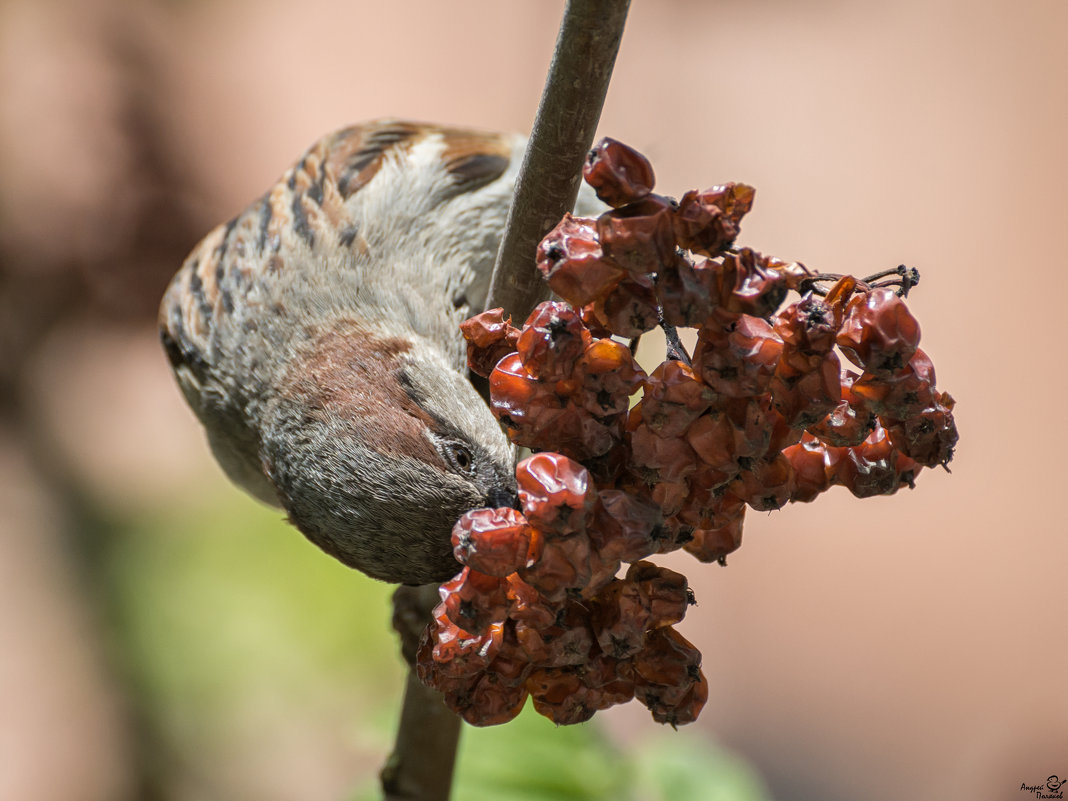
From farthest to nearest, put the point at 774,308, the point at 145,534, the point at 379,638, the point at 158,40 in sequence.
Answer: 1. the point at 158,40
2. the point at 145,534
3. the point at 379,638
4. the point at 774,308

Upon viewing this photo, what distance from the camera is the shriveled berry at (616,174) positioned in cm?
109

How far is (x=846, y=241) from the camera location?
4605mm

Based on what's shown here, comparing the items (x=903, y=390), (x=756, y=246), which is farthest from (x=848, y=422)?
(x=756, y=246)

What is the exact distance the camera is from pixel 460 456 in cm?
172

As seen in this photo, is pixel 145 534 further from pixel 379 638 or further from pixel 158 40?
pixel 158 40

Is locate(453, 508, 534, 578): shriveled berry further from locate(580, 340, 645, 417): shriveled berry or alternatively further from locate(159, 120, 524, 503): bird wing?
locate(159, 120, 524, 503): bird wing

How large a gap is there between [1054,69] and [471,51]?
2.63 metres

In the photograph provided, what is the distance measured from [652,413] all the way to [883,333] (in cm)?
25

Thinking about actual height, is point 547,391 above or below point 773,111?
below

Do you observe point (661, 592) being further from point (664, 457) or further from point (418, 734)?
point (418, 734)

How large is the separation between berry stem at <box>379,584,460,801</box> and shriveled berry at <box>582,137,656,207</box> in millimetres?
932

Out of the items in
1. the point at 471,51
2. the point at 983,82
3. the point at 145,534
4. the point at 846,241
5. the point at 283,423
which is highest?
the point at 983,82

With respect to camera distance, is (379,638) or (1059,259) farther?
(1059,259)

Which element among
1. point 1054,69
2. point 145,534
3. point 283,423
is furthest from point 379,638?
point 1054,69
